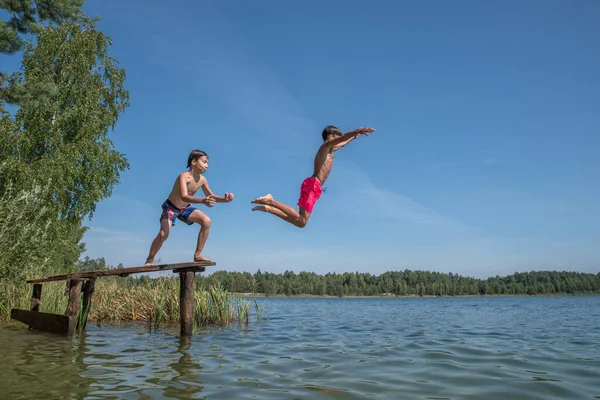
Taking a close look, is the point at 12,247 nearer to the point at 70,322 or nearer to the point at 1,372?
the point at 70,322

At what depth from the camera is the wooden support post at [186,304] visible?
10.8 meters

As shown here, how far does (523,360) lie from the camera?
873cm

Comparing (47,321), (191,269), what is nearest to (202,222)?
(191,269)

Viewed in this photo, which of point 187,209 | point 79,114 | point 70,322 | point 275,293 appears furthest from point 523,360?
point 275,293

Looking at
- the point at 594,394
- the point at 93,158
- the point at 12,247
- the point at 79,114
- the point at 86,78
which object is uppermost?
the point at 86,78

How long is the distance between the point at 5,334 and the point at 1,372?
5548 mm

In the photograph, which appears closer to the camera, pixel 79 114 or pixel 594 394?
pixel 594 394

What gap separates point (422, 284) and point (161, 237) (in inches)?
6128

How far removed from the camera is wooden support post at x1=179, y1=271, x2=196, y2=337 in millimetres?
10812

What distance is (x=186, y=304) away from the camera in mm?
10984

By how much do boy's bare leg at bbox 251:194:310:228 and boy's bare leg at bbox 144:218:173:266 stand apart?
2551 mm

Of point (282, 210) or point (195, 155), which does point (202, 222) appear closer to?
point (195, 155)

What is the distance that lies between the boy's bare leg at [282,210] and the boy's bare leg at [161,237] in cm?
255

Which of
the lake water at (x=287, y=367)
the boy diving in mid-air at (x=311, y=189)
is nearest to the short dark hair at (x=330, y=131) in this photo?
the boy diving in mid-air at (x=311, y=189)
